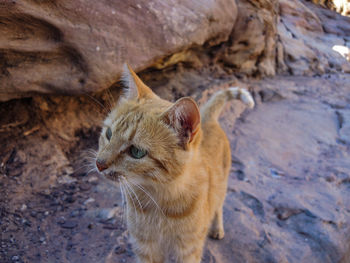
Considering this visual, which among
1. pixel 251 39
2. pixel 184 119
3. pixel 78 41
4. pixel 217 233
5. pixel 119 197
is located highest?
pixel 184 119

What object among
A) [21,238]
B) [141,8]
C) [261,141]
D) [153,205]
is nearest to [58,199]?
[21,238]

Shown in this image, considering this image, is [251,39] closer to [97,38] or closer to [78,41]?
[97,38]

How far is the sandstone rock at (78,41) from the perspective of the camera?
272 cm

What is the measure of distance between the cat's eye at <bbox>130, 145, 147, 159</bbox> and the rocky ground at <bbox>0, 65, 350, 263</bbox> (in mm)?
547

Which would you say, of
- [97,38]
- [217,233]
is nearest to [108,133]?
[217,233]

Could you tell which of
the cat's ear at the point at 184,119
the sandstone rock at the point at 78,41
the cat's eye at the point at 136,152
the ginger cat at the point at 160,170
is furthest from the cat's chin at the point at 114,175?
the sandstone rock at the point at 78,41

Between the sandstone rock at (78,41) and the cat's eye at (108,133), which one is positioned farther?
the sandstone rock at (78,41)

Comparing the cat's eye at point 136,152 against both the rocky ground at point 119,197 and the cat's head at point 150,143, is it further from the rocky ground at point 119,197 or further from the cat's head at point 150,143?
the rocky ground at point 119,197

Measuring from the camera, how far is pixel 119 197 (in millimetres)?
3090

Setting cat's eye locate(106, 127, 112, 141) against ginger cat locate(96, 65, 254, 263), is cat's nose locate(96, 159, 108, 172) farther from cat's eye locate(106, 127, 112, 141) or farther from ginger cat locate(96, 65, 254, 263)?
cat's eye locate(106, 127, 112, 141)

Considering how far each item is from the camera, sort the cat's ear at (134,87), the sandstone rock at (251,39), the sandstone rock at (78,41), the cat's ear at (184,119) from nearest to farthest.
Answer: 1. the cat's ear at (184,119)
2. the cat's ear at (134,87)
3. the sandstone rock at (78,41)
4. the sandstone rock at (251,39)

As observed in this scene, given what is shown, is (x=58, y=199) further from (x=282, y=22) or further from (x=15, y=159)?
(x=282, y=22)

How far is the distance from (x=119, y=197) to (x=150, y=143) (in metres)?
1.61

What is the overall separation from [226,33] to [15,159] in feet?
12.6
